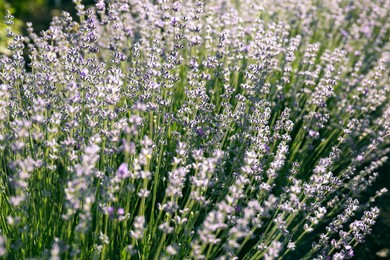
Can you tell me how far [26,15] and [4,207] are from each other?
6.63 meters

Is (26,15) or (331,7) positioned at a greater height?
(331,7)

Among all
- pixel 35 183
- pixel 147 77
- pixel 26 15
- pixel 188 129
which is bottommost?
pixel 26 15

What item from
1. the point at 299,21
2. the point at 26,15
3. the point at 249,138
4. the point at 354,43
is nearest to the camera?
the point at 249,138

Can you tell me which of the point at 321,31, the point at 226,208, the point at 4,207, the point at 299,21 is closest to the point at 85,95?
the point at 4,207

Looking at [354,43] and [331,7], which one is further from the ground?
[331,7]

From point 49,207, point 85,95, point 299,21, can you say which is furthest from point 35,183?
point 299,21

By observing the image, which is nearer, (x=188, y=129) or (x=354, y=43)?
(x=188, y=129)

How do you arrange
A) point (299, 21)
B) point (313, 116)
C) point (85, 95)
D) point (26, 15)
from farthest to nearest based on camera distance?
point (26, 15), point (299, 21), point (313, 116), point (85, 95)

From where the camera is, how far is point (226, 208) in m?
1.66

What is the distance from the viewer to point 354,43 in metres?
5.27

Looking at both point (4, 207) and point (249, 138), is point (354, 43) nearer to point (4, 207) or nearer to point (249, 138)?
point (249, 138)

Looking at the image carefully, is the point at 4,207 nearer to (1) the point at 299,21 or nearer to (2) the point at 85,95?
(2) the point at 85,95

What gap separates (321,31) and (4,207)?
4.30 metres

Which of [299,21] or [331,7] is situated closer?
[299,21]
